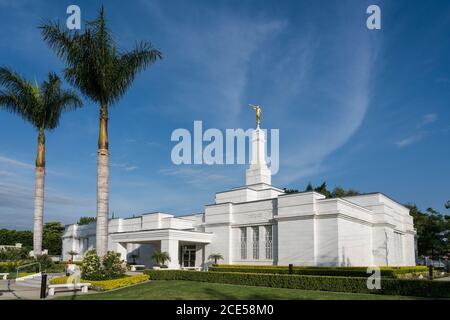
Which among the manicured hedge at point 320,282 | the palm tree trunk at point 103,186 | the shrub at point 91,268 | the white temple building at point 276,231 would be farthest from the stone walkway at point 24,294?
the white temple building at point 276,231

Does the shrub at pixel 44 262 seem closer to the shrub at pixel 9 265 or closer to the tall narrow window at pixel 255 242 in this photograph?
the shrub at pixel 9 265

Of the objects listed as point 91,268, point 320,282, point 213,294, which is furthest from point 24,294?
point 320,282

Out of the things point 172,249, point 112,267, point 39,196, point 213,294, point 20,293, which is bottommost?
point 20,293

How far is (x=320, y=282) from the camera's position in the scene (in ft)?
64.8

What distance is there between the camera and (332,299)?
632 inches

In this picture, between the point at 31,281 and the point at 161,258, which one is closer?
the point at 31,281

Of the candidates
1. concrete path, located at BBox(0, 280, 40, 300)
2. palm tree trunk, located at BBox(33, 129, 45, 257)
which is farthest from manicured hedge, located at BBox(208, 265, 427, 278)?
palm tree trunk, located at BBox(33, 129, 45, 257)

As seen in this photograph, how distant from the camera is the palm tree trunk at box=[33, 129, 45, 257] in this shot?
30844 mm

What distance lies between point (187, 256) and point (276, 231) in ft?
31.8

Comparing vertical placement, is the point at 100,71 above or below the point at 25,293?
above

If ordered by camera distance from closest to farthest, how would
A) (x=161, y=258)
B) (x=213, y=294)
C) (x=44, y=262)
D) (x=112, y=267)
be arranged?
1. (x=213, y=294)
2. (x=112, y=267)
3. (x=44, y=262)
4. (x=161, y=258)

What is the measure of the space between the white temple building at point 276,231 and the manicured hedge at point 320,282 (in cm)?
853

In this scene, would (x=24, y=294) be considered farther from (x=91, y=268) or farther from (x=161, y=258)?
(x=161, y=258)

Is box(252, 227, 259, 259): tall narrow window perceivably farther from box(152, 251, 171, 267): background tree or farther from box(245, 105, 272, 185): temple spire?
box(152, 251, 171, 267): background tree
